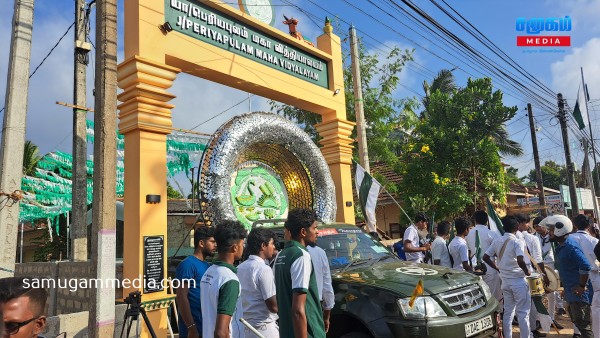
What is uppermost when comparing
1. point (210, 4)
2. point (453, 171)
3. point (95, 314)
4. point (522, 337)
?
point (210, 4)

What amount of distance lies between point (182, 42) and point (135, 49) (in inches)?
34.4

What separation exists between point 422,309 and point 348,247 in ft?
4.89

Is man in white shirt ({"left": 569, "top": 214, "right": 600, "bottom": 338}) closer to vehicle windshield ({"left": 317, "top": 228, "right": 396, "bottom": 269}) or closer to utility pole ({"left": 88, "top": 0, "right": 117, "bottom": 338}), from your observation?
vehicle windshield ({"left": 317, "top": 228, "right": 396, "bottom": 269})

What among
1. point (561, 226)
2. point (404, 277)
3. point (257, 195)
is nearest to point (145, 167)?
point (257, 195)

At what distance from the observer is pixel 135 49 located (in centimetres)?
646

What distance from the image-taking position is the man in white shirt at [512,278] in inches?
217

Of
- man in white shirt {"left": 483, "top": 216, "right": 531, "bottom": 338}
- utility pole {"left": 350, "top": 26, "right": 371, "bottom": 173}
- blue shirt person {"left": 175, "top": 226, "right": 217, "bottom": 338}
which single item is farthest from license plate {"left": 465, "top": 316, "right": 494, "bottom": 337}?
utility pole {"left": 350, "top": 26, "right": 371, "bottom": 173}

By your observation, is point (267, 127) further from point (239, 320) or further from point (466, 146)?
point (466, 146)

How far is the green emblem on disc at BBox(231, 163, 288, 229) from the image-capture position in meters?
7.72

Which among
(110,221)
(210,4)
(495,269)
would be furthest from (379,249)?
(210,4)

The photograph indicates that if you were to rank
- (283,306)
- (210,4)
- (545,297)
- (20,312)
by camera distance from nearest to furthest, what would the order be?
(20,312), (283,306), (545,297), (210,4)

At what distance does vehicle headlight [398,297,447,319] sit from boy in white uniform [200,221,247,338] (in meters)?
1.54

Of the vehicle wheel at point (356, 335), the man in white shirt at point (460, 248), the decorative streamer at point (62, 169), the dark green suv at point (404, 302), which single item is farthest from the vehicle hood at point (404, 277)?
the decorative streamer at point (62, 169)

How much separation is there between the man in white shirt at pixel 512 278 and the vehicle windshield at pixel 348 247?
1.64m
